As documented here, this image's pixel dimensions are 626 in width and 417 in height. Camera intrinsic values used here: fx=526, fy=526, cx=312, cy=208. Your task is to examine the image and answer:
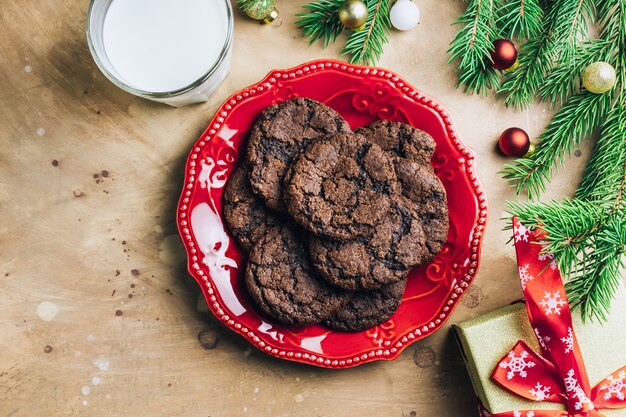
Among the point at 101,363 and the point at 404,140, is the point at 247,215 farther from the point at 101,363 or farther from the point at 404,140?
the point at 101,363

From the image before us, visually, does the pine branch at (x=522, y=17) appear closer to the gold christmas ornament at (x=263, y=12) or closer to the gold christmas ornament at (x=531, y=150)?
the gold christmas ornament at (x=531, y=150)

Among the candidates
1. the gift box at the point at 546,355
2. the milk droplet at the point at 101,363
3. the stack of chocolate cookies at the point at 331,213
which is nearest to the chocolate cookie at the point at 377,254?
the stack of chocolate cookies at the point at 331,213

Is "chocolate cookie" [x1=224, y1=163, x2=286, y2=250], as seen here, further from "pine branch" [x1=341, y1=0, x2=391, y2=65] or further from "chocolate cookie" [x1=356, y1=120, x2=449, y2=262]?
"pine branch" [x1=341, y1=0, x2=391, y2=65]

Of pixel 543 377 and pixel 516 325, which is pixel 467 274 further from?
pixel 543 377

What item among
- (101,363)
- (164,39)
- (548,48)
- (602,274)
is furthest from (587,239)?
(101,363)

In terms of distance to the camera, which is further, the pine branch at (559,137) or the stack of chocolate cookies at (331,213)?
the pine branch at (559,137)

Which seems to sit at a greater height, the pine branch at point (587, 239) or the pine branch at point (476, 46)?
the pine branch at point (476, 46)
